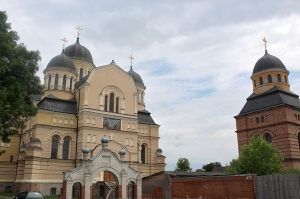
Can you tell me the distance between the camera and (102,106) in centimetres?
3481

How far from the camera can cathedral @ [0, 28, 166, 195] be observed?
31.0 meters

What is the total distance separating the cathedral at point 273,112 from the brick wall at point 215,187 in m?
16.3

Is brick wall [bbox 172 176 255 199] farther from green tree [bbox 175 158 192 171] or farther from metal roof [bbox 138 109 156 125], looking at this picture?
green tree [bbox 175 158 192 171]

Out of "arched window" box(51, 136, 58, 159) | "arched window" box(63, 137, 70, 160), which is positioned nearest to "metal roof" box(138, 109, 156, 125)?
"arched window" box(63, 137, 70, 160)

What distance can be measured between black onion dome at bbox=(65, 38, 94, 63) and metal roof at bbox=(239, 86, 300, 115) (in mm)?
23313

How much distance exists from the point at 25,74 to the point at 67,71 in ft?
63.3

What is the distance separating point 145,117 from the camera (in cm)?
4138

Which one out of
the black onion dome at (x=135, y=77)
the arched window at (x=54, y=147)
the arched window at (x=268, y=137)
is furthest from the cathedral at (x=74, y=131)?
the arched window at (x=268, y=137)

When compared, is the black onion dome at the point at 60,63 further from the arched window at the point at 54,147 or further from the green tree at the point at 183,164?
the green tree at the point at 183,164

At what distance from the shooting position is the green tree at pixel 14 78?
59.0ft

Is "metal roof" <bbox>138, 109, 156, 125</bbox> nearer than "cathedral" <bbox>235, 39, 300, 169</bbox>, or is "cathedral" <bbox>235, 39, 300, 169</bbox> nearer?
"cathedral" <bbox>235, 39, 300, 169</bbox>

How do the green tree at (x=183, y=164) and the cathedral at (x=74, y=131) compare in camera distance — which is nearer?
the cathedral at (x=74, y=131)

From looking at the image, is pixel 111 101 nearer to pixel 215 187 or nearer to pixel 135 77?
pixel 135 77

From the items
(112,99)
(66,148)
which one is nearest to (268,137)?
(112,99)
